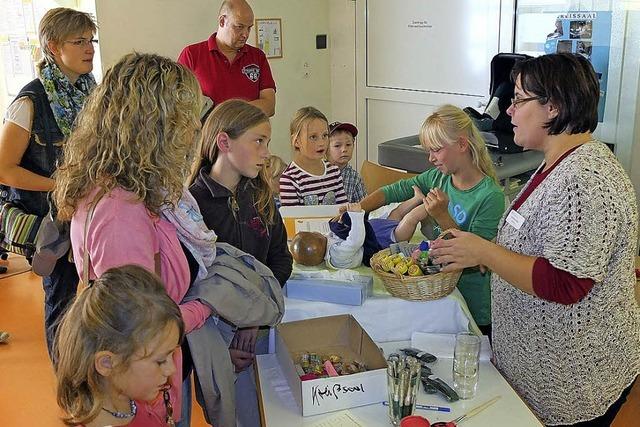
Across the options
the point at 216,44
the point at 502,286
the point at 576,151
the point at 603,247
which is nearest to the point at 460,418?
the point at 502,286

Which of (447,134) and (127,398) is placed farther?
(447,134)

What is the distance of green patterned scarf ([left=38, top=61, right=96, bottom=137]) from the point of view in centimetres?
233

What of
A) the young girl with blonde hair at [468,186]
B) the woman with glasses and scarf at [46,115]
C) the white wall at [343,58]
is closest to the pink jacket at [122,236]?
the woman with glasses and scarf at [46,115]

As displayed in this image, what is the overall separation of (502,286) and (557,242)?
260mm

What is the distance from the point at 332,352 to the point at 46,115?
1336 mm

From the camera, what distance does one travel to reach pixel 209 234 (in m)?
1.58

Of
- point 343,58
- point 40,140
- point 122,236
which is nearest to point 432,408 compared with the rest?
point 122,236

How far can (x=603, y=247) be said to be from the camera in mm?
1387

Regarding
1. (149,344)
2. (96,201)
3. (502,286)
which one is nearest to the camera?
(149,344)

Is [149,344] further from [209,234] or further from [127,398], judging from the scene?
[209,234]

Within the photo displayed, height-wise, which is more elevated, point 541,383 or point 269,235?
point 269,235

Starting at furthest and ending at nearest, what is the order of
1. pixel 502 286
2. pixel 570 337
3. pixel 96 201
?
pixel 502 286 → pixel 570 337 → pixel 96 201

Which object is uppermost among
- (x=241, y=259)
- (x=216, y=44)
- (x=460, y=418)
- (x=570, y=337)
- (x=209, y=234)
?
(x=216, y=44)

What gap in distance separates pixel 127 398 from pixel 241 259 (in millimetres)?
554
